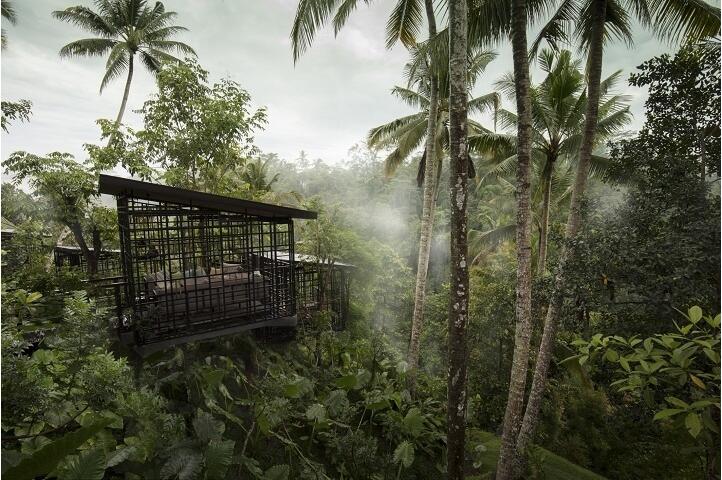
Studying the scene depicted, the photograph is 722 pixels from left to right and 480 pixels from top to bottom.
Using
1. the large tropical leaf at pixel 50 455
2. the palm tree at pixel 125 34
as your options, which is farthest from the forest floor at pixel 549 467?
the palm tree at pixel 125 34

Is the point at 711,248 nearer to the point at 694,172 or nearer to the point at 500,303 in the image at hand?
the point at 694,172

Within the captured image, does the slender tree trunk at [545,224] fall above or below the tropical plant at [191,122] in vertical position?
below

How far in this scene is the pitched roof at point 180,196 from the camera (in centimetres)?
518

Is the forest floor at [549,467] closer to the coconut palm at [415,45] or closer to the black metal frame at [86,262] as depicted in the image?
the coconut palm at [415,45]

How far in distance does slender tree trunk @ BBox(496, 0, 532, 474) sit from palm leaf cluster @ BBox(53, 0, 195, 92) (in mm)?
14635

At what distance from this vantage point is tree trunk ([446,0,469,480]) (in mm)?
5027

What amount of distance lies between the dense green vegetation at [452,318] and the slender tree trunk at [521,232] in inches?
1.5

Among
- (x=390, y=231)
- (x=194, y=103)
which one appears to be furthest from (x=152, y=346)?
(x=390, y=231)

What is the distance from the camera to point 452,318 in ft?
17.2

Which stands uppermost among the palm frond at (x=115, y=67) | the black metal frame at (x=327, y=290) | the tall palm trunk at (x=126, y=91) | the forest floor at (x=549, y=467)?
the palm frond at (x=115, y=67)

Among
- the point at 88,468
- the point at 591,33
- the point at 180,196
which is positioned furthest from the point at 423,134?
the point at 88,468

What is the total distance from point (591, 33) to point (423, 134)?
211 inches

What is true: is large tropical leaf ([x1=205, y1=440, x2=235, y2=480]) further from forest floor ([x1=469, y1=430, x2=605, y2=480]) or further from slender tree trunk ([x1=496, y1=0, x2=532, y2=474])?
forest floor ([x1=469, y1=430, x2=605, y2=480])

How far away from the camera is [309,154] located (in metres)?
71.1
